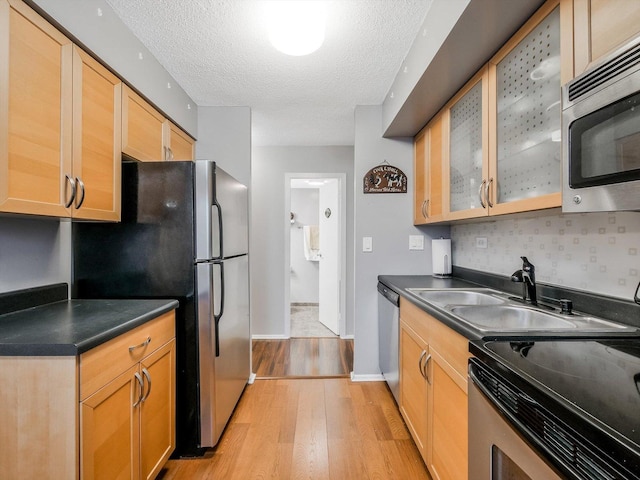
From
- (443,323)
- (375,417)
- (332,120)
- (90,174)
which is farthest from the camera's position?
(332,120)

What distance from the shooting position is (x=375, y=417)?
7.31 ft

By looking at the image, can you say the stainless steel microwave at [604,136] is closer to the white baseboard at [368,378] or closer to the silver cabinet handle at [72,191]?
the silver cabinet handle at [72,191]

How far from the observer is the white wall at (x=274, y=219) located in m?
3.89

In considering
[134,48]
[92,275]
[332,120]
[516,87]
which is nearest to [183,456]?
[92,275]

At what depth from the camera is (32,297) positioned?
1504 mm

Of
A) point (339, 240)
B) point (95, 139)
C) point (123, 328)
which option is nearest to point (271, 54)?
point (95, 139)

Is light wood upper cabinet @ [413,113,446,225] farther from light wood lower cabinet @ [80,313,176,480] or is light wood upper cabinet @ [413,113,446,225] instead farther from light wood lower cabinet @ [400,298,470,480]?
light wood lower cabinet @ [80,313,176,480]

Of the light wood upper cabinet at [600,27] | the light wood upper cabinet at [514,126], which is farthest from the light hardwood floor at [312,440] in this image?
the light wood upper cabinet at [600,27]

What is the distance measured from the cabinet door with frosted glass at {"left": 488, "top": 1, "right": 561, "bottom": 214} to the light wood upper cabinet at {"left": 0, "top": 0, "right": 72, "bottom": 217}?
1.90 meters

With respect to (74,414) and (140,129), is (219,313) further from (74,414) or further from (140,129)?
(140,129)

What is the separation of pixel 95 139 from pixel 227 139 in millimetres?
1364

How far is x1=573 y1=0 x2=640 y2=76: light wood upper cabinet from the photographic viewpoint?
82cm

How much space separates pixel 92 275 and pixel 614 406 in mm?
2144

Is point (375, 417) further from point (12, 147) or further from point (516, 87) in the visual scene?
point (12, 147)
